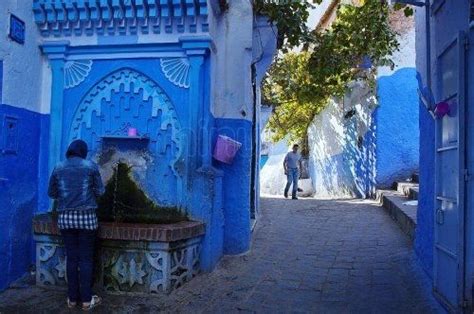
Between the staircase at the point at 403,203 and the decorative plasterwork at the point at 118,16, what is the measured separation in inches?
160

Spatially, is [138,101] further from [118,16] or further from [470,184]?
[470,184]

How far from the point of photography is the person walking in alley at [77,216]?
14.2ft

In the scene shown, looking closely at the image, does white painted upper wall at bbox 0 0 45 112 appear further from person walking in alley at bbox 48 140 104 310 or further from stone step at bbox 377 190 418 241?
stone step at bbox 377 190 418 241

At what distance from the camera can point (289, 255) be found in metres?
6.13

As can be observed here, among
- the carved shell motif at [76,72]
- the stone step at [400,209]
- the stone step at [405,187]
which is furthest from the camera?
the stone step at [405,187]

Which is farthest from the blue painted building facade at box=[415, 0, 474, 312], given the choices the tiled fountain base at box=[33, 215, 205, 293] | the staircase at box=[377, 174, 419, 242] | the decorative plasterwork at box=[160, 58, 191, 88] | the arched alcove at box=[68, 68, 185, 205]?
the arched alcove at box=[68, 68, 185, 205]

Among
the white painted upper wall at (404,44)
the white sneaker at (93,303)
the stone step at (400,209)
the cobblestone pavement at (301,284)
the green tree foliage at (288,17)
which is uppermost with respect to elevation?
the white painted upper wall at (404,44)

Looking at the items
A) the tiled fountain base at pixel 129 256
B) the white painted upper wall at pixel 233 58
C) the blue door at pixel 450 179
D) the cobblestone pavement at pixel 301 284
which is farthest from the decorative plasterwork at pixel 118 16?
the cobblestone pavement at pixel 301 284

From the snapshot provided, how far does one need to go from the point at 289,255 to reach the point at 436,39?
3152 mm

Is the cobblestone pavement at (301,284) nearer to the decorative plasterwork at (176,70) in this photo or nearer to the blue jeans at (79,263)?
the blue jeans at (79,263)

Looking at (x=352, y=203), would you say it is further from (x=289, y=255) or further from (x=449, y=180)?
(x=449, y=180)

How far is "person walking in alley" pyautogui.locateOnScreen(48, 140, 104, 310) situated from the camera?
4.33 meters

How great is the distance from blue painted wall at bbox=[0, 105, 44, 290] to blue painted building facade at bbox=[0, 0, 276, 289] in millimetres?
20

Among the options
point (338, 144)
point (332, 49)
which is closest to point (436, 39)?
point (332, 49)
